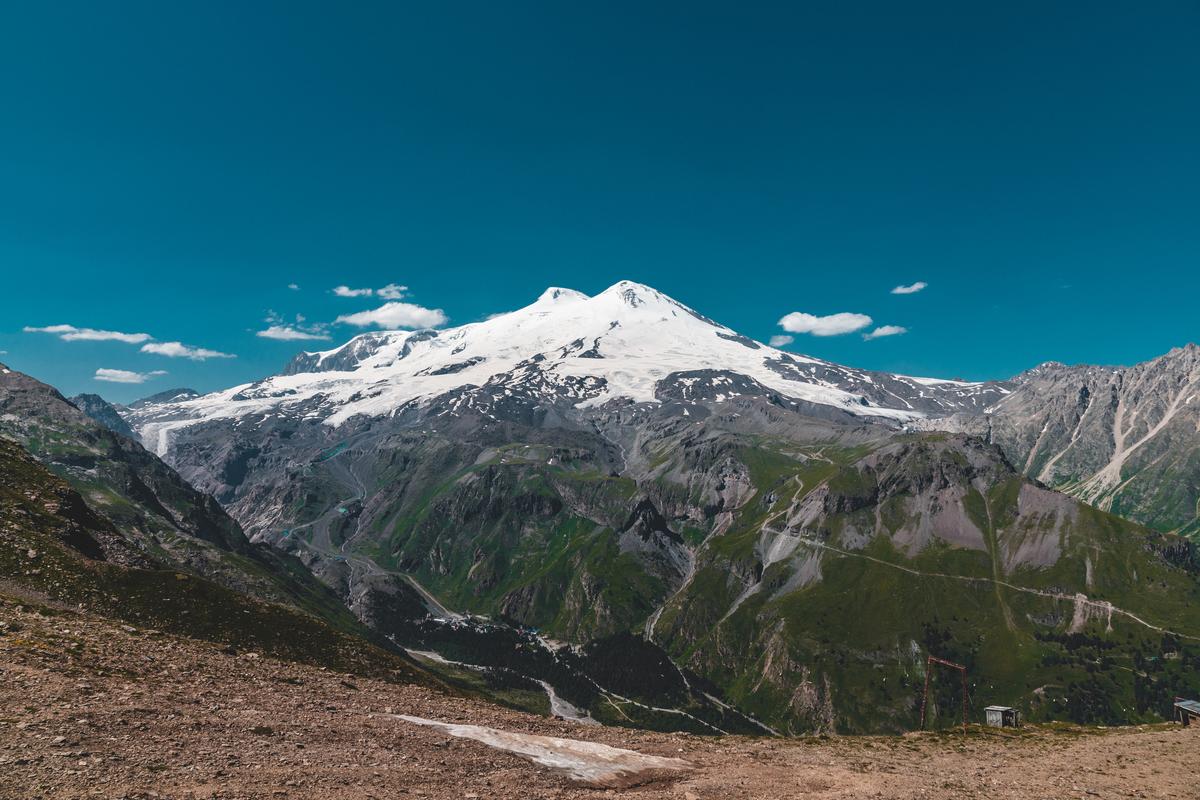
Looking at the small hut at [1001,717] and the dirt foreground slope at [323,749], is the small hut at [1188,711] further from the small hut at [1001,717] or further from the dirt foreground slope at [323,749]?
the dirt foreground slope at [323,749]

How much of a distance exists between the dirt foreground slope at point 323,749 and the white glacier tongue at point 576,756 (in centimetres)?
99

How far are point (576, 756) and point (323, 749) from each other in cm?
1362

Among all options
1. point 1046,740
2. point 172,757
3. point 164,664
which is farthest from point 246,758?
point 1046,740

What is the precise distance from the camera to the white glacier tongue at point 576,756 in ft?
107

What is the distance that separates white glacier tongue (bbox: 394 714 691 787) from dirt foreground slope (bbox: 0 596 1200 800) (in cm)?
99

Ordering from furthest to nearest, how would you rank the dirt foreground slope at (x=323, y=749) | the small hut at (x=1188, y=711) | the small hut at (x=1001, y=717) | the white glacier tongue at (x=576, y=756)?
the small hut at (x=1001, y=717) < the small hut at (x=1188, y=711) < the white glacier tongue at (x=576, y=756) < the dirt foreground slope at (x=323, y=749)

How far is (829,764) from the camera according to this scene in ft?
136

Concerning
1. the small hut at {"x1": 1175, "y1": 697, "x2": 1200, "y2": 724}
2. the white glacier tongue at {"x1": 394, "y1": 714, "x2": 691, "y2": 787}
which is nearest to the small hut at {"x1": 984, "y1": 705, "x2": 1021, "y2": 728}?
the small hut at {"x1": 1175, "y1": 697, "x2": 1200, "y2": 724}

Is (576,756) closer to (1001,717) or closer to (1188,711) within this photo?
(1001,717)

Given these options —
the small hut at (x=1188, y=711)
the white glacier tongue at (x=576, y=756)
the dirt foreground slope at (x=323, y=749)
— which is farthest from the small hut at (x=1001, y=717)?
the white glacier tongue at (x=576, y=756)

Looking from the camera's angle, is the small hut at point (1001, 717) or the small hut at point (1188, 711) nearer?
the small hut at point (1188, 711)

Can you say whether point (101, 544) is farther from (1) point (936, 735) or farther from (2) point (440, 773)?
(1) point (936, 735)

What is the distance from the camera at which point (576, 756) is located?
3531 cm

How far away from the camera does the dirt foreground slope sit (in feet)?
76.7
